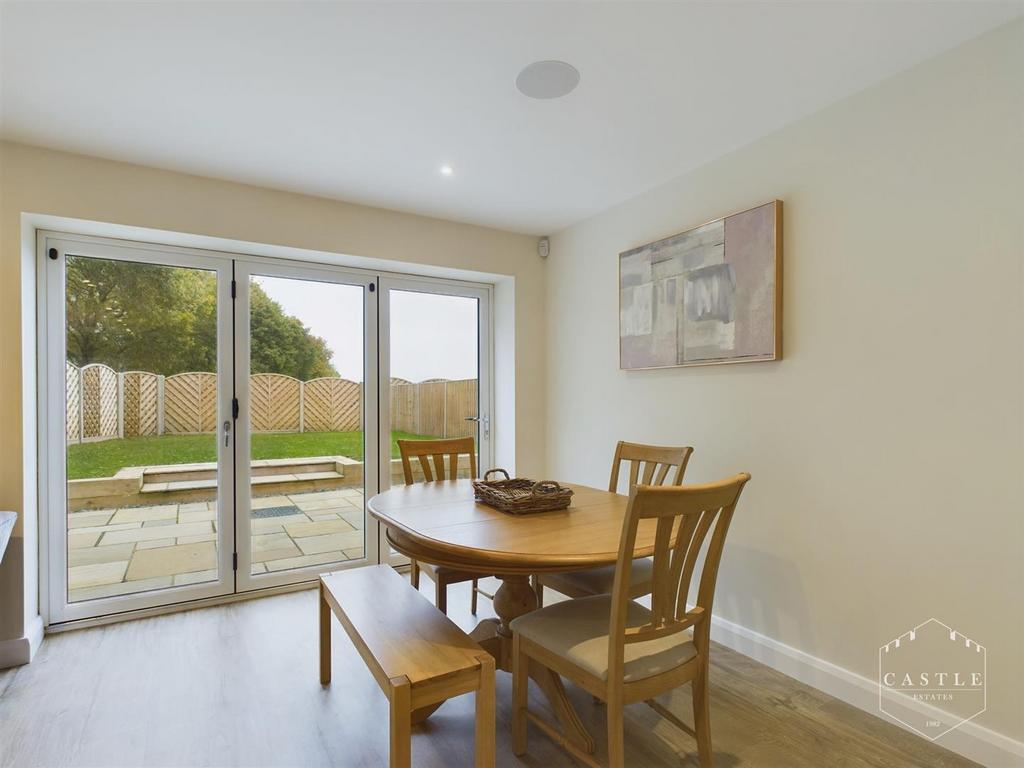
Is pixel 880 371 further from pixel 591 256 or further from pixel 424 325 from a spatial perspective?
pixel 424 325

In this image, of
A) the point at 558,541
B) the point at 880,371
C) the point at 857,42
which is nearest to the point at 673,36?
the point at 857,42

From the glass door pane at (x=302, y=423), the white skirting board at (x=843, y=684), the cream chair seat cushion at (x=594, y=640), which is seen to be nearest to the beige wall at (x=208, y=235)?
the glass door pane at (x=302, y=423)

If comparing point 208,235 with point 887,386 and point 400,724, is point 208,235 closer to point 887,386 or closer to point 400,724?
point 400,724

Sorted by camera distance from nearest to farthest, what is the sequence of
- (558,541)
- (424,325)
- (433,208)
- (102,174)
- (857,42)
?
(558,541) < (857,42) < (102,174) < (433,208) < (424,325)

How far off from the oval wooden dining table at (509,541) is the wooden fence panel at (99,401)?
1704 millimetres

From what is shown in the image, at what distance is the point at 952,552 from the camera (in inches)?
71.4

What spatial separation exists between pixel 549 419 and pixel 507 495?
1.85m

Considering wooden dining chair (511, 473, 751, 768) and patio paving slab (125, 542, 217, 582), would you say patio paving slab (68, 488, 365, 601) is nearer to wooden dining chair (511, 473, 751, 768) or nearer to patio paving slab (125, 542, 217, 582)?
patio paving slab (125, 542, 217, 582)

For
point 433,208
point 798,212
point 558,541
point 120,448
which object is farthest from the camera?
point 433,208

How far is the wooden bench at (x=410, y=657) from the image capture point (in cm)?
142

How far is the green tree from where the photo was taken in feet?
9.18

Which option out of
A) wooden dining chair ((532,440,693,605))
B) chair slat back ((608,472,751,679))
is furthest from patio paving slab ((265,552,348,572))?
chair slat back ((608,472,751,679))

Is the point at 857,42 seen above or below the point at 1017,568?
above

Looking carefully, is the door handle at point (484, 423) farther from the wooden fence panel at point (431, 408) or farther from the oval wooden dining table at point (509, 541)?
the oval wooden dining table at point (509, 541)
